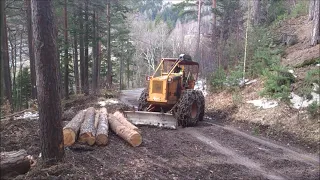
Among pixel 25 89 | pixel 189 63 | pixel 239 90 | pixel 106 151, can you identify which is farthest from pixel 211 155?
pixel 25 89

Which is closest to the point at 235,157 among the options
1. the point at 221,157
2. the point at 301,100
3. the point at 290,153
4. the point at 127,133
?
the point at 221,157

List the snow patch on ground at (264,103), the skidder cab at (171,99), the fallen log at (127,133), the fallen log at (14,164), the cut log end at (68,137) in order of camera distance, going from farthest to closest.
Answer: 1. the snow patch on ground at (264,103)
2. the skidder cab at (171,99)
3. the fallen log at (127,133)
4. the cut log end at (68,137)
5. the fallen log at (14,164)

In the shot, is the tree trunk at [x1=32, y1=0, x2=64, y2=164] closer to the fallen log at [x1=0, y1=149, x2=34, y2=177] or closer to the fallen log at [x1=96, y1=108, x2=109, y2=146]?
the fallen log at [x1=0, y1=149, x2=34, y2=177]

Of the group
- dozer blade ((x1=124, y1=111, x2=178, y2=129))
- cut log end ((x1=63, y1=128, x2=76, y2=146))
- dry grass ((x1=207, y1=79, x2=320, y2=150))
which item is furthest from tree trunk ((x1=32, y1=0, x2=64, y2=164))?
dry grass ((x1=207, y1=79, x2=320, y2=150))

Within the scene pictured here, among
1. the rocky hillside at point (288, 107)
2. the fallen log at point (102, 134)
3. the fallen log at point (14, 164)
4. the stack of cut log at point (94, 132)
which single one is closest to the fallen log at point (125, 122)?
the stack of cut log at point (94, 132)

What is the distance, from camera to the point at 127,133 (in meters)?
8.09

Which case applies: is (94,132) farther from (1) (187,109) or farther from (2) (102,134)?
(1) (187,109)

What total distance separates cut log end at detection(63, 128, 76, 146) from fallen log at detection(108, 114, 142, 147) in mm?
1420

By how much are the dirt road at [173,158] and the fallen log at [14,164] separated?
19cm

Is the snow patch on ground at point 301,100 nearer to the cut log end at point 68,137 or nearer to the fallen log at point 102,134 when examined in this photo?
the fallen log at point 102,134

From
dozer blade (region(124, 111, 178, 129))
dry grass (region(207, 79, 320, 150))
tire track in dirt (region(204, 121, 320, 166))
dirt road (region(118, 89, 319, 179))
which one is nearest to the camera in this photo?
dirt road (region(118, 89, 319, 179))

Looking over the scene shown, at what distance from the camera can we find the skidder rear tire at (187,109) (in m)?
10.9

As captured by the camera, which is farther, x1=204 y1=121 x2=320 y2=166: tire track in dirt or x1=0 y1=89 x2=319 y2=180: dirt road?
x1=204 y1=121 x2=320 y2=166: tire track in dirt

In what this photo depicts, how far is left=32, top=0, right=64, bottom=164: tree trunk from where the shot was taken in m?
5.05
